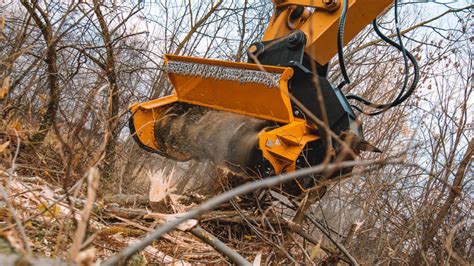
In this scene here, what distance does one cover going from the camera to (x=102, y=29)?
547 cm

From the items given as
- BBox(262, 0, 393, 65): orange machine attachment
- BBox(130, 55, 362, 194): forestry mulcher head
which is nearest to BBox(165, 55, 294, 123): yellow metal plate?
BBox(130, 55, 362, 194): forestry mulcher head

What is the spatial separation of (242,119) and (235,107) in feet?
0.53

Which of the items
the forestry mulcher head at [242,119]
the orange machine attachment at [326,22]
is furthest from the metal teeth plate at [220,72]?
the orange machine attachment at [326,22]

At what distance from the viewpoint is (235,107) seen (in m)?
4.44

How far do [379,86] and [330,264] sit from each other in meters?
→ 5.42

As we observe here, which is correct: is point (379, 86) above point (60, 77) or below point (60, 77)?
above

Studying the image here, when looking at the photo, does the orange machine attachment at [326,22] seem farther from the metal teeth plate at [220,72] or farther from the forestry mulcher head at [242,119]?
the metal teeth plate at [220,72]

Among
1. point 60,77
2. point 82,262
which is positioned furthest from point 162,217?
point 60,77

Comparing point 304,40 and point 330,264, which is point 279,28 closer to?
point 304,40

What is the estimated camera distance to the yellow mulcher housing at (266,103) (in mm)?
3979

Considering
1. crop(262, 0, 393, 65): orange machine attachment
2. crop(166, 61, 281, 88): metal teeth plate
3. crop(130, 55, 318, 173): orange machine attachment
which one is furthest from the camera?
crop(262, 0, 393, 65): orange machine attachment

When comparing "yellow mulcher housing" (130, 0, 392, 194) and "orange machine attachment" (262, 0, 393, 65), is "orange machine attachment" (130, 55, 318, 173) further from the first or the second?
"orange machine attachment" (262, 0, 393, 65)

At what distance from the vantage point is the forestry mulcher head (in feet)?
12.9

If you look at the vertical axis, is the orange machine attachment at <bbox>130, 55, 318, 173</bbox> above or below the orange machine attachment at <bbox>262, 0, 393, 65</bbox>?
below
